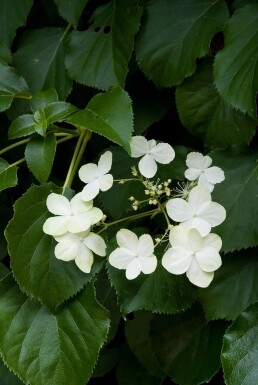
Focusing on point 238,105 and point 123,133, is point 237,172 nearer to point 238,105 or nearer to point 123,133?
point 238,105

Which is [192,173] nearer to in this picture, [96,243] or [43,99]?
[96,243]

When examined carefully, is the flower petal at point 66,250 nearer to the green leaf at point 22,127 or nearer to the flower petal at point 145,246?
the flower petal at point 145,246

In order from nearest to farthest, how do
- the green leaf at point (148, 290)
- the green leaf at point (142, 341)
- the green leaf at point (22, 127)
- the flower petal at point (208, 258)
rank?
the flower petal at point (208, 258)
the green leaf at point (148, 290)
the green leaf at point (22, 127)
the green leaf at point (142, 341)

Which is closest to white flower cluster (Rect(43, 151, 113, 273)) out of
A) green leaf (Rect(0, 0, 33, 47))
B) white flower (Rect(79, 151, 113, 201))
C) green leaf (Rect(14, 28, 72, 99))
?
white flower (Rect(79, 151, 113, 201))

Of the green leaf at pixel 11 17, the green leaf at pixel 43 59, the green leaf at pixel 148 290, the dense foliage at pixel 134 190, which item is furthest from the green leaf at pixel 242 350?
the green leaf at pixel 11 17

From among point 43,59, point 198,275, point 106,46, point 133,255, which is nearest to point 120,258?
point 133,255

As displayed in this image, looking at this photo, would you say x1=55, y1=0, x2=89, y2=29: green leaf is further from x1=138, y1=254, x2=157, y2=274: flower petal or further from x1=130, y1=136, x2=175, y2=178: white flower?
x1=138, y1=254, x2=157, y2=274: flower petal

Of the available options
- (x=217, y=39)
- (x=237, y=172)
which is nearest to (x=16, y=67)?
(x=217, y=39)
